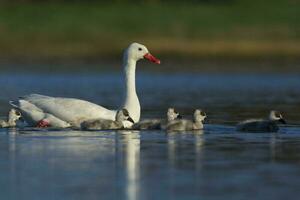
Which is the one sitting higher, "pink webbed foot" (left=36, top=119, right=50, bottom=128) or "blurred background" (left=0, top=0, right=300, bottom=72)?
"blurred background" (left=0, top=0, right=300, bottom=72)

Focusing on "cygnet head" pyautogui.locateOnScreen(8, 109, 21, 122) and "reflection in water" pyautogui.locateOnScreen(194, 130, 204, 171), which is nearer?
"reflection in water" pyautogui.locateOnScreen(194, 130, 204, 171)

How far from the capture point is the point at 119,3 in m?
62.5

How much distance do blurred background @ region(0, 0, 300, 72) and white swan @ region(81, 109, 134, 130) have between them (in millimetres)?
24419

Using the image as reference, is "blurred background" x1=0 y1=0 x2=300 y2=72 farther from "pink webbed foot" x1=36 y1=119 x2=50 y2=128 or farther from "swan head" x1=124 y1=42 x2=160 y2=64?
"pink webbed foot" x1=36 y1=119 x2=50 y2=128

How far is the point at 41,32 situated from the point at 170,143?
123ft

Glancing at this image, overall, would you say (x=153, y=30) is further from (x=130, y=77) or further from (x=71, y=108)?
(x=71, y=108)

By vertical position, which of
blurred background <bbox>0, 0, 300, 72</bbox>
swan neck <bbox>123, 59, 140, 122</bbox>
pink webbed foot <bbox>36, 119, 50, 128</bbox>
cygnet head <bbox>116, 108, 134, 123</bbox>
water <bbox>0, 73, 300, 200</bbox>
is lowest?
water <bbox>0, 73, 300, 200</bbox>

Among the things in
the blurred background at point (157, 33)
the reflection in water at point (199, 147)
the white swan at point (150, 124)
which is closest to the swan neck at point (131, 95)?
the white swan at point (150, 124)

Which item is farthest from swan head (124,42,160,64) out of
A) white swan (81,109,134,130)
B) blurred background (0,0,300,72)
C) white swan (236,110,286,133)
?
blurred background (0,0,300,72)

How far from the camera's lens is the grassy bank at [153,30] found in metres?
51.7

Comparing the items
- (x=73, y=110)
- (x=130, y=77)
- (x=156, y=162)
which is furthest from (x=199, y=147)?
(x=130, y=77)

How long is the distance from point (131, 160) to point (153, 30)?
39832mm

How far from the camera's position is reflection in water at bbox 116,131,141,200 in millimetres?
13812

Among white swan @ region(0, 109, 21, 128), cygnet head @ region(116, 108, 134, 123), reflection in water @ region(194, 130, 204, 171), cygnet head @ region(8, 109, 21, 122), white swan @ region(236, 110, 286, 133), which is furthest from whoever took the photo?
cygnet head @ region(8, 109, 21, 122)
